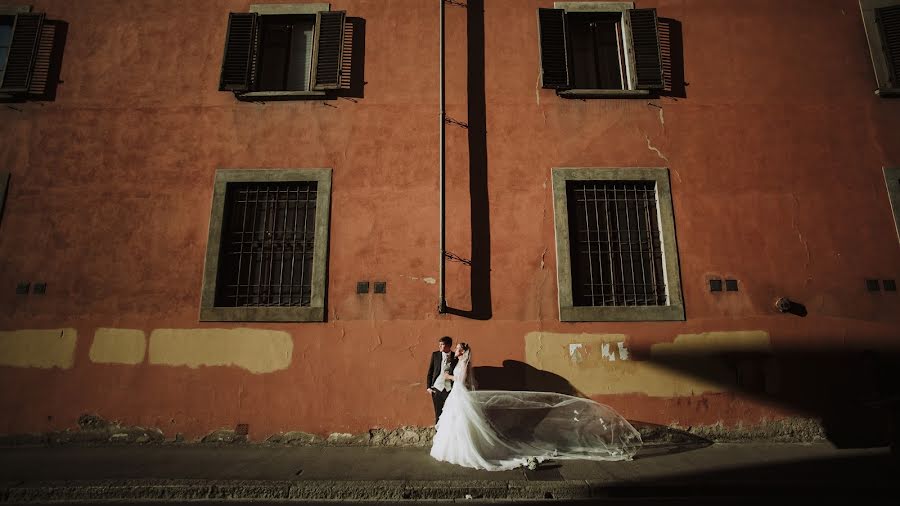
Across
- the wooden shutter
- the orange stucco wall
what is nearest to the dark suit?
the orange stucco wall

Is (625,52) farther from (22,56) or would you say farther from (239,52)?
(22,56)

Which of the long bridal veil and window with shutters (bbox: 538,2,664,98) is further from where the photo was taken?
window with shutters (bbox: 538,2,664,98)

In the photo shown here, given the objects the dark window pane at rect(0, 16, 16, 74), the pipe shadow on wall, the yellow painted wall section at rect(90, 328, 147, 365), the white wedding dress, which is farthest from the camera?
the dark window pane at rect(0, 16, 16, 74)

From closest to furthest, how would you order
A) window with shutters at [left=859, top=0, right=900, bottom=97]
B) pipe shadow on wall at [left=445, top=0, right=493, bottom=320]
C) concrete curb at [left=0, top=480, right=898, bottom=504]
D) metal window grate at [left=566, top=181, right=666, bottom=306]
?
concrete curb at [left=0, top=480, right=898, bottom=504], pipe shadow on wall at [left=445, top=0, right=493, bottom=320], metal window grate at [left=566, top=181, right=666, bottom=306], window with shutters at [left=859, top=0, right=900, bottom=97]

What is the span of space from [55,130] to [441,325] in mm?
6408

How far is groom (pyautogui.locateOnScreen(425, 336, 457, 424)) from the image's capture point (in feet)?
19.2

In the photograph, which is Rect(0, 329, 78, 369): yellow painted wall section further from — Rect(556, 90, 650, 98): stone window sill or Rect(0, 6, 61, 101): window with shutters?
Rect(556, 90, 650, 98): stone window sill

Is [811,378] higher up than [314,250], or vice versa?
[314,250]

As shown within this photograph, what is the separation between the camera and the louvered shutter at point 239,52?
712 cm

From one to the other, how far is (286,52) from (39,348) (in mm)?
5498

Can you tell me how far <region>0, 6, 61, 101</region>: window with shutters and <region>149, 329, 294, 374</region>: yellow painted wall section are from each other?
4286mm

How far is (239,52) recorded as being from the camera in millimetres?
7242

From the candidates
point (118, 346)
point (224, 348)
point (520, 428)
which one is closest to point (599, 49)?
point (520, 428)

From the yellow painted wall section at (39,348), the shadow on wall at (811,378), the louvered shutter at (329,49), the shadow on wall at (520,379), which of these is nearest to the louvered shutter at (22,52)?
the yellow painted wall section at (39,348)
